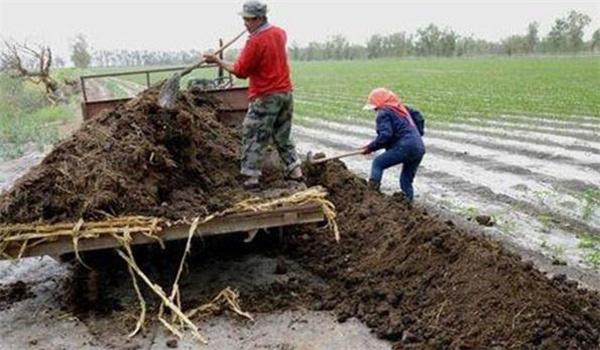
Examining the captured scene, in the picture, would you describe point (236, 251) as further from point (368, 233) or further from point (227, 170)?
point (368, 233)

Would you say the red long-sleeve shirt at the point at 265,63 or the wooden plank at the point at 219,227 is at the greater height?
the red long-sleeve shirt at the point at 265,63

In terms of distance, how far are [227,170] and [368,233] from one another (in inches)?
57.2

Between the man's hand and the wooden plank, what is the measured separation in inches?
68.9

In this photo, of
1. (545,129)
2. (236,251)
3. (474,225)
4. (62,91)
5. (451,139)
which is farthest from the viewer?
(62,91)

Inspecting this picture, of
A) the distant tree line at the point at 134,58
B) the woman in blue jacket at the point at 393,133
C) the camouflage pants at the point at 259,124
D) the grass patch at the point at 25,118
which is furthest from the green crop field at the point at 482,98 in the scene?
the distant tree line at the point at 134,58

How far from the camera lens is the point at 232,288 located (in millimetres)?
5840

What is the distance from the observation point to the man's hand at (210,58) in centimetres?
642

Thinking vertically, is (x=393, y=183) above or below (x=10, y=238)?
below

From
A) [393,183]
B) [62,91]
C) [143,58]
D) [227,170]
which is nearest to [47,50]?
[62,91]

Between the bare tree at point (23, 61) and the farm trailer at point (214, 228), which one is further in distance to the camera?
the bare tree at point (23, 61)

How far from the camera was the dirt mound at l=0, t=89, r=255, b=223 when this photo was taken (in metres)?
5.39

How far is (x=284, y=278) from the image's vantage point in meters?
6.04

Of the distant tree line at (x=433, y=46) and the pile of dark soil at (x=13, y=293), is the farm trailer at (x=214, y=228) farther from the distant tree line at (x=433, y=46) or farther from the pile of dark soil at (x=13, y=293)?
the distant tree line at (x=433, y=46)

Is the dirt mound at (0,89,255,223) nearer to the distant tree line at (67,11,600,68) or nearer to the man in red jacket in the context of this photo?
the man in red jacket
